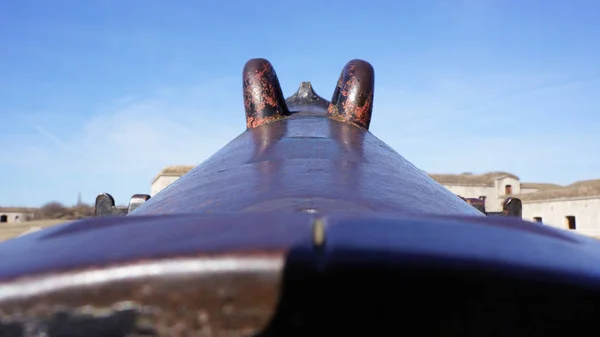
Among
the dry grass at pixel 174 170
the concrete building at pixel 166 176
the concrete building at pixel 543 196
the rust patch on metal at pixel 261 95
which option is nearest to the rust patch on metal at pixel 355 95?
the rust patch on metal at pixel 261 95

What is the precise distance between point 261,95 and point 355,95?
1.12 ft

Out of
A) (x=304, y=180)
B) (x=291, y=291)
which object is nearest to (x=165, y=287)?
(x=291, y=291)

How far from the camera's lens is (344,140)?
167 centimetres

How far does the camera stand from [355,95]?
2.29 meters

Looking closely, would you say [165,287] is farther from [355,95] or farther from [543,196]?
[543,196]

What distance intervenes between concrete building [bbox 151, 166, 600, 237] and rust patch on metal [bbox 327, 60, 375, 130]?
17076 millimetres

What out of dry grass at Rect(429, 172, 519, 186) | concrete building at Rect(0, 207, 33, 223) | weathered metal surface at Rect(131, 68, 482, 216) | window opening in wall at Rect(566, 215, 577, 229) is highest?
dry grass at Rect(429, 172, 519, 186)

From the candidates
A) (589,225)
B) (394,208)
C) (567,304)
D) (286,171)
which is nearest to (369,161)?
(286,171)

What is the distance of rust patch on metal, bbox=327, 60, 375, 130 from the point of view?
88.0 inches

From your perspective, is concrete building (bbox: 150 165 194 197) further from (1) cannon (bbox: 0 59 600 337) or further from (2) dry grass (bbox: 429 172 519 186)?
(1) cannon (bbox: 0 59 600 337)

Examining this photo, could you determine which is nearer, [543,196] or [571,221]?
[571,221]

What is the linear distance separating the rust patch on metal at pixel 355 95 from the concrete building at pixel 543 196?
17076 millimetres

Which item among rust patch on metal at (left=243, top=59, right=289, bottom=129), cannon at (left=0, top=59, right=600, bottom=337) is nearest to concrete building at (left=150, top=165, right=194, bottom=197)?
rust patch on metal at (left=243, top=59, right=289, bottom=129)

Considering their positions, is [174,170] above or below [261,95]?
above
